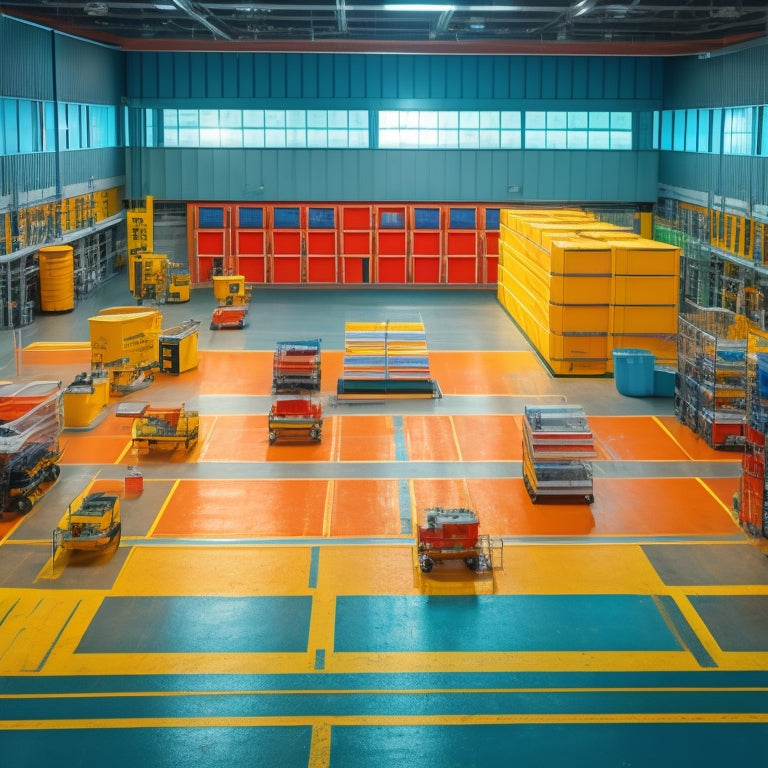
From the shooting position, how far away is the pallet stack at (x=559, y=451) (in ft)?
57.2

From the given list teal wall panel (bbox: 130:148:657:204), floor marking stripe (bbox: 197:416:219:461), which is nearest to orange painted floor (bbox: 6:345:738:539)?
floor marking stripe (bbox: 197:416:219:461)

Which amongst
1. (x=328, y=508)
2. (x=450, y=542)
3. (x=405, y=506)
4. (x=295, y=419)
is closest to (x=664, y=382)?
(x=295, y=419)

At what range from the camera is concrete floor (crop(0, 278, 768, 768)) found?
1102cm

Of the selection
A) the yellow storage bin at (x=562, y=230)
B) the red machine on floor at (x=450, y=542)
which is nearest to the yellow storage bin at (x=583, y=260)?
the yellow storage bin at (x=562, y=230)

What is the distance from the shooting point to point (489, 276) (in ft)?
141

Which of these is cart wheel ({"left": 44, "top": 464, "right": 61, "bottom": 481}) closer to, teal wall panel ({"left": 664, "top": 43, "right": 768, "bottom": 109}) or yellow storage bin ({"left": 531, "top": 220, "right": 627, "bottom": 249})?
yellow storage bin ({"left": 531, "top": 220, "right": 627, "bottom": 249})

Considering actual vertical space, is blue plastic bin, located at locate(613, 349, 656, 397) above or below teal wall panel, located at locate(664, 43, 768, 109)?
below

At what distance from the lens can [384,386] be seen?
82.5 ft

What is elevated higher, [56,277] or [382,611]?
[56,277]

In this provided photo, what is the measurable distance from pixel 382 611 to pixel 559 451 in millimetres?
4950

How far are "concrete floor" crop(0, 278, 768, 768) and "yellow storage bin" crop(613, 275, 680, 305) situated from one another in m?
4.16

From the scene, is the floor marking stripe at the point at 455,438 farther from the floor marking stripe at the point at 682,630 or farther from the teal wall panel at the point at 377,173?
the teal wall panel at the point at 377,173

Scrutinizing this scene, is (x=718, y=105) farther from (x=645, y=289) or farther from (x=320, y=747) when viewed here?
(x=320, y=747)

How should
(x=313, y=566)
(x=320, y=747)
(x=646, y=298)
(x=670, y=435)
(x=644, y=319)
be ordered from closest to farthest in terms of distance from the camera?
(x=320, y=747)
(x=313, y=566)
(x=670, y=435)
(x=646, y=298)
(x=644, y=319)
